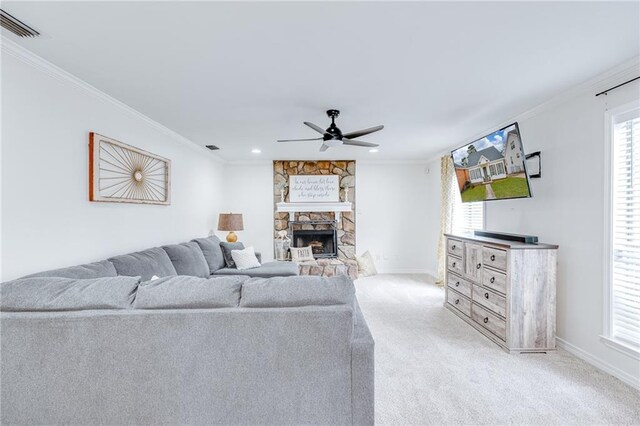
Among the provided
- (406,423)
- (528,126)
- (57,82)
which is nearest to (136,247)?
(57,82)

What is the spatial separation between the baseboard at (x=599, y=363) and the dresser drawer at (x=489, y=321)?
58 cm

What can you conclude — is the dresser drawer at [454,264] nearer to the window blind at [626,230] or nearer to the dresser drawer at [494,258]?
the dresser drawer at [494,258]

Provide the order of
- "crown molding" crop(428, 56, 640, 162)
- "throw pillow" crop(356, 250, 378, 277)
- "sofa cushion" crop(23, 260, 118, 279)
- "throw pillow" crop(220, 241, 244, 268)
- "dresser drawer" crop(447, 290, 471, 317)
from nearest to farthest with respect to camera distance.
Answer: "sofa cushion" crop(23, 260, 118, 279) < "crown molding" crop(428, 56, 640, 162) < "dresser drawer" crop(447, 290, 471, 317) < "throw pillow" crop(220, 241, 244, 268) < "throw pillow" crop(356, 250, 378, 277)

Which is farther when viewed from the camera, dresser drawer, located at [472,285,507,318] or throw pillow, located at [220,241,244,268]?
throw pillow, located at [220,241,244,268]

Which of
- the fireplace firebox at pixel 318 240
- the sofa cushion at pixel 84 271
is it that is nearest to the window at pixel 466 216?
the fireplace firebox at pixel 318 240

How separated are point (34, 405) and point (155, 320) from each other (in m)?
0.75

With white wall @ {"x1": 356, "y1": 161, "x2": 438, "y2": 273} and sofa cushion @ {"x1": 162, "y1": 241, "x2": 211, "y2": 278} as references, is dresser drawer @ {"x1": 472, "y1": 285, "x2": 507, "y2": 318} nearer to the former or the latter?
white wall @ {"x1": 356, "y1": 161, "x2": 438, "y2": 273}

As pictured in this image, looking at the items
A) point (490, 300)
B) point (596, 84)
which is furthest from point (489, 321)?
point (596, 84)

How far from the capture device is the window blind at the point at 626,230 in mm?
2334

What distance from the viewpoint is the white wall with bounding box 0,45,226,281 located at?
200 centimetres

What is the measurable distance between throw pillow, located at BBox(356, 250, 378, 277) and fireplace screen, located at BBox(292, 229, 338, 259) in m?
0.54

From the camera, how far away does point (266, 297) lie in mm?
1606

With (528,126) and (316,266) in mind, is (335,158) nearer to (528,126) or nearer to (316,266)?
(316,266)

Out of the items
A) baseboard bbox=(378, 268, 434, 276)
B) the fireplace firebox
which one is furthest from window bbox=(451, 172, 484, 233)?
the fireplace firebox
